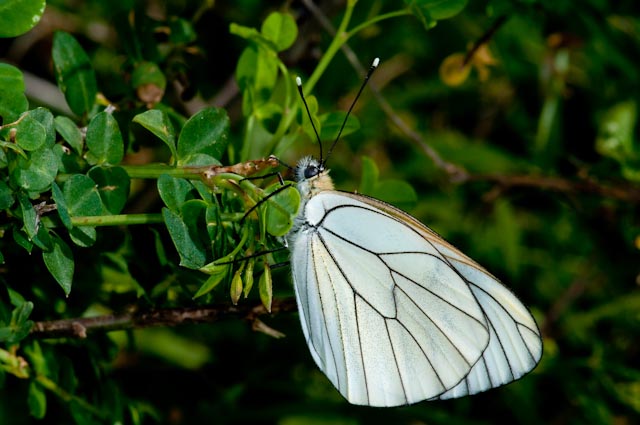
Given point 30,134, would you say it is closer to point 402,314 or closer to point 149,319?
point 149,319

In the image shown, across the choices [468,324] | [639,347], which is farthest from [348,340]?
[639,347]

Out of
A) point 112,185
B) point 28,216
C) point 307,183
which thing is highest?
point 307,183

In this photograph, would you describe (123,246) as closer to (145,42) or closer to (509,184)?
(145,42)

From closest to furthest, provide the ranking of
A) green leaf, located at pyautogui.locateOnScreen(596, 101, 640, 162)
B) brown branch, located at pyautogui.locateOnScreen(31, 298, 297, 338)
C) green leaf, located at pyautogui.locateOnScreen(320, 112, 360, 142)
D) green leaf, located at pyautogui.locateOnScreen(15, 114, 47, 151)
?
green leaf, located at pyautogui.locateOnScreen(15, 114, 47, 151) → brown branch, located at pyautogui.locateOnScreen(31, 298, 297, 338) → green leaf, located at pyautogui.locateOnScreen(320, 112, 360, 142) → green leaf, located at pyautogui.locateOnScreen(596, 101, 640, 162)

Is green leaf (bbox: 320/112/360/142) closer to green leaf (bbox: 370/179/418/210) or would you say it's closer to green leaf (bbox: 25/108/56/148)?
green leaf (bbox: 370/179/418/210)

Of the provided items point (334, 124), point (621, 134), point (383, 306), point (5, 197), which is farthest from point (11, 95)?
point (621, 134)

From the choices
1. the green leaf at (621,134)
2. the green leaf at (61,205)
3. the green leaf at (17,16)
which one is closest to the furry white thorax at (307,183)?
the green leaf at (61,205)

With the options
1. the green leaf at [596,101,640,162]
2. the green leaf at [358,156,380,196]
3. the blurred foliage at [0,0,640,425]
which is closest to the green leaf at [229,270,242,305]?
the blurred foliage at [0,0,640,425]
